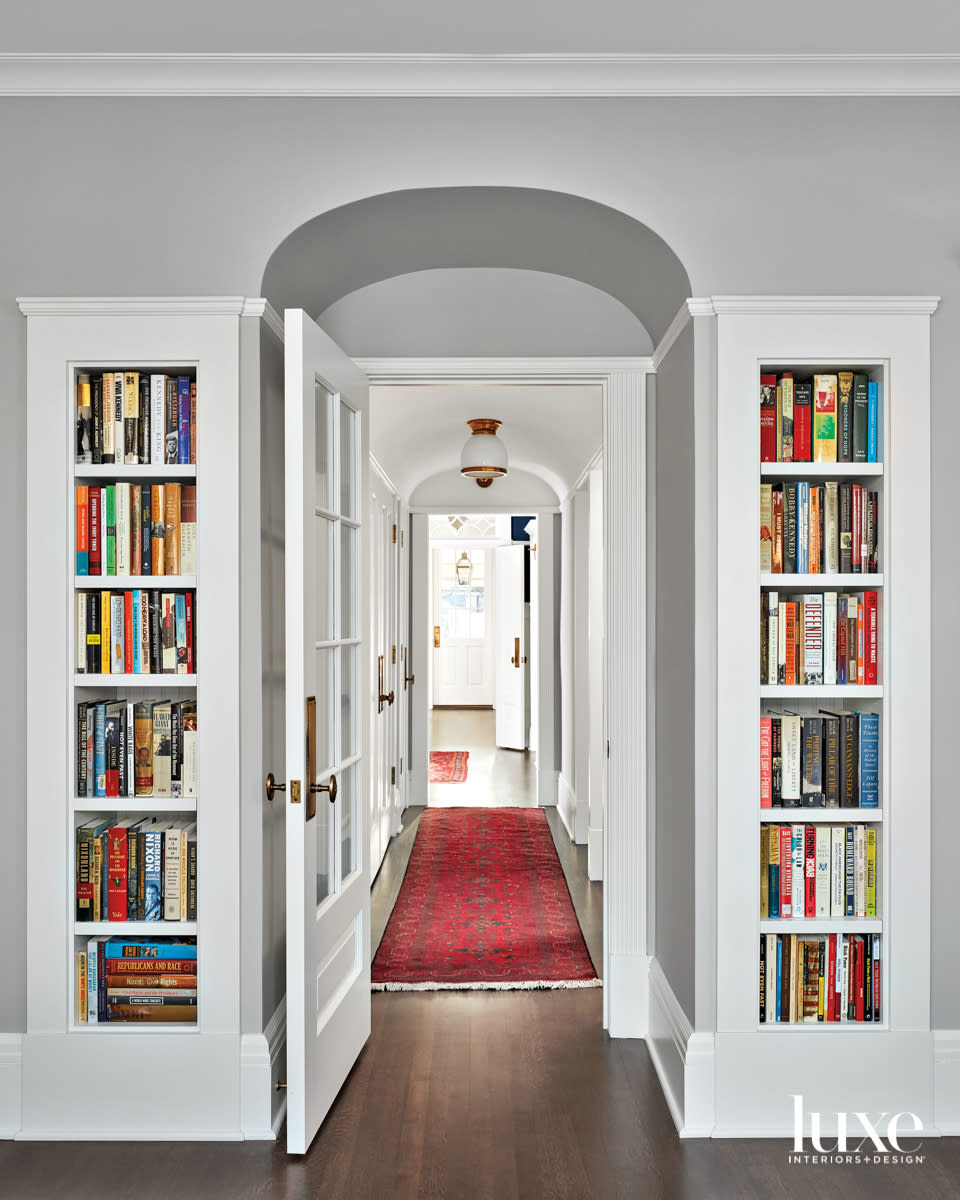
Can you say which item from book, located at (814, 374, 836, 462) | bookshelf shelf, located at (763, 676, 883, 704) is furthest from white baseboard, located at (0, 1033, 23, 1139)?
book, located at (814, 374, 836, 462)

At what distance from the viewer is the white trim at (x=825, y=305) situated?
2.63 metres

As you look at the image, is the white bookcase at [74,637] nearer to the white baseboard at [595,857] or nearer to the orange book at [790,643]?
the orange book at [790,643]

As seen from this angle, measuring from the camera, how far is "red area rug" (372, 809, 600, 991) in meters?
3.86

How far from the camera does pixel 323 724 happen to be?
2.78 meters

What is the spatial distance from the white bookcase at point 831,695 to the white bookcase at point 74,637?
1.35 metres

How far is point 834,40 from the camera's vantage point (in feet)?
8.17

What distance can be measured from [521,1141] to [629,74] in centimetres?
290

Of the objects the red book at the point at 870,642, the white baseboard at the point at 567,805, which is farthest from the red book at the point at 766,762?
the white baseboard at the point at 567,805

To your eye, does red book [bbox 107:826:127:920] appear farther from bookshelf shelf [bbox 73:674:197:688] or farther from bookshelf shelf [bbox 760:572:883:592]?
bookshelf shelf [bbox 760:572:883:592]

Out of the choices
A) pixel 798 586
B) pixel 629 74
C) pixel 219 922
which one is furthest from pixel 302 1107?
pixel 629 74

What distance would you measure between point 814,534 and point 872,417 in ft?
1.20

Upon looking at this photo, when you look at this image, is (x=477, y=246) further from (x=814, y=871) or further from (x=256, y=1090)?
(x=256, y=1090)

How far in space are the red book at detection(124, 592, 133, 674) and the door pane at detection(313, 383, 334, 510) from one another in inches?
23.3

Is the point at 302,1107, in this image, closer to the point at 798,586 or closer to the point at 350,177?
the point at 798,586
